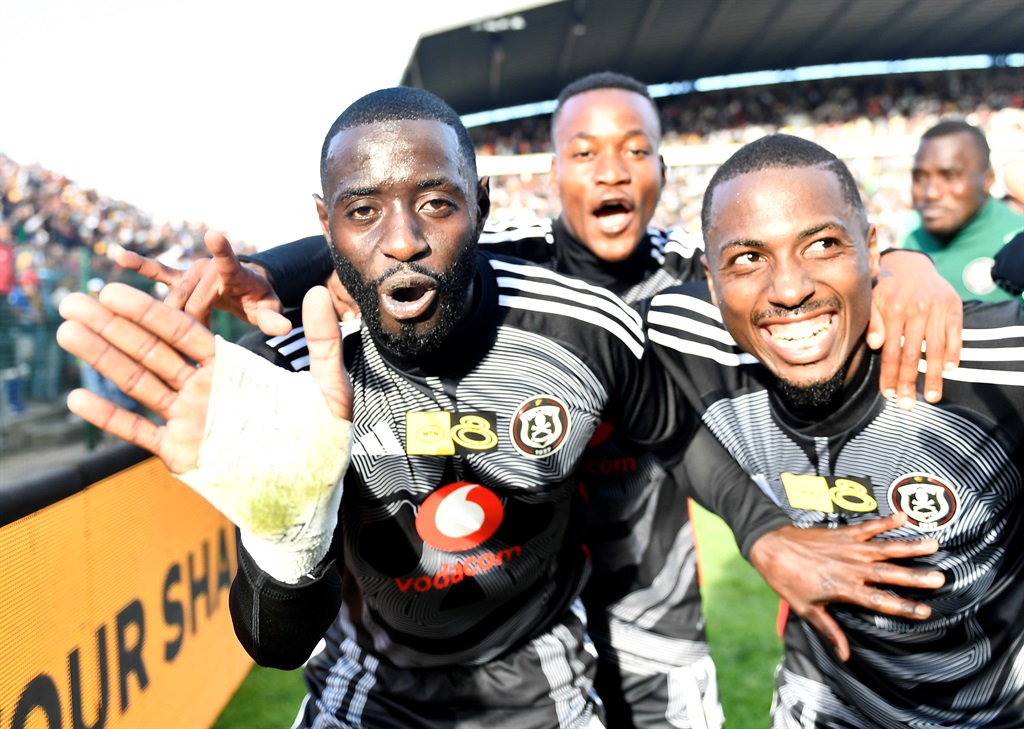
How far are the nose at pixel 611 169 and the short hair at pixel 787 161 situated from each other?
106 cm

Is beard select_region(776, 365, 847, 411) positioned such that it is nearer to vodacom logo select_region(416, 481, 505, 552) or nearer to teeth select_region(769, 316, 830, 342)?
teeth select_region(769, 316, 830, 342)

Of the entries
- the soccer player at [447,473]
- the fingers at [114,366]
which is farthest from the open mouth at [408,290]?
the fingers at [114,366]

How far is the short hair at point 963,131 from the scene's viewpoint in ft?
17.1

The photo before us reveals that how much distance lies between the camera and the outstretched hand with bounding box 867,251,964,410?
81.7 inches

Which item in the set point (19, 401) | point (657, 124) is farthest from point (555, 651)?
point (19, 401)

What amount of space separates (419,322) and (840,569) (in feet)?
4.18

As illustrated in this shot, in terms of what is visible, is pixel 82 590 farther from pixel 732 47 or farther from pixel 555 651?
pixel 732 47

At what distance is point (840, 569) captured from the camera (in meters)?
2.07

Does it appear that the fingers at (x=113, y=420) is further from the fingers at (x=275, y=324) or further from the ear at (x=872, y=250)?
the ear at (x=872, y=250)

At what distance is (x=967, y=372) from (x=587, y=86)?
2.24 metres

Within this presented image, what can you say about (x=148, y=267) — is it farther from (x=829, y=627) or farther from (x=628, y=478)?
(x=829, y=627)

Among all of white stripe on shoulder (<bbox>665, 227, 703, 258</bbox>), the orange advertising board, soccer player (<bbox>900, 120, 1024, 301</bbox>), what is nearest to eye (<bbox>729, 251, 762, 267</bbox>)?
white stripe on shoulder (<bbox>665, 227, 703, 258</bbox>)

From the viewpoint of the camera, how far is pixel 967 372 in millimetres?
2100

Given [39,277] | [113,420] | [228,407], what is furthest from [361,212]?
[39,277]
